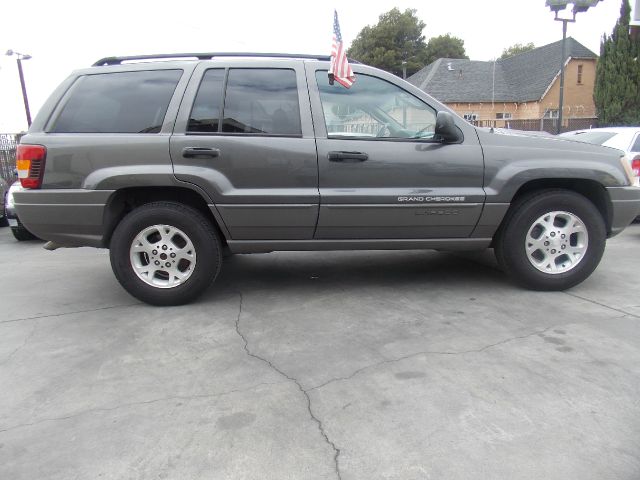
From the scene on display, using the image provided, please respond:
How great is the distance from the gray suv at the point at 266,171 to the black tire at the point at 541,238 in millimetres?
18

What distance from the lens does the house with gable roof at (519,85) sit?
3650cm

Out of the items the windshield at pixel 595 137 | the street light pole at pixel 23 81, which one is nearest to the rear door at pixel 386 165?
the windshield at pixel 595 137

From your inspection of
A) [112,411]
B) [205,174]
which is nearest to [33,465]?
[112,411]

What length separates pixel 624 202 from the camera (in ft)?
14.4

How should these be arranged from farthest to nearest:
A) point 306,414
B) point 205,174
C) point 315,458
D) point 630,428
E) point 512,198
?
point 512,198, point 205,174, point 306,414, point 630,428, point 315,458

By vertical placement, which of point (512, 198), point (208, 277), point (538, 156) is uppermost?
point (538, 156)

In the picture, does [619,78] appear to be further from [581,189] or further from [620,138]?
[581,189]

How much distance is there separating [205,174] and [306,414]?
86.0 inches

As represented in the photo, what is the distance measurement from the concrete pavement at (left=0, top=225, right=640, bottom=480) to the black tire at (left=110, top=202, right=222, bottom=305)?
16 cm

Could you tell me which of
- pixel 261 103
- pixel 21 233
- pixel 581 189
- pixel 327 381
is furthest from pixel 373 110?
pixel 21 233

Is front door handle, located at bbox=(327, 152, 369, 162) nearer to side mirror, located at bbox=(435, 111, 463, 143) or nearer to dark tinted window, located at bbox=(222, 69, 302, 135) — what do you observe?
dark tinted window, located at bbox=(222, 69, 302, 135)

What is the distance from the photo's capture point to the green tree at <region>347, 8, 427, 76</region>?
189ft

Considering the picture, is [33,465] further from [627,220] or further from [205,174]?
[627,220]

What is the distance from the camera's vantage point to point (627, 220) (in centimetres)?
446
